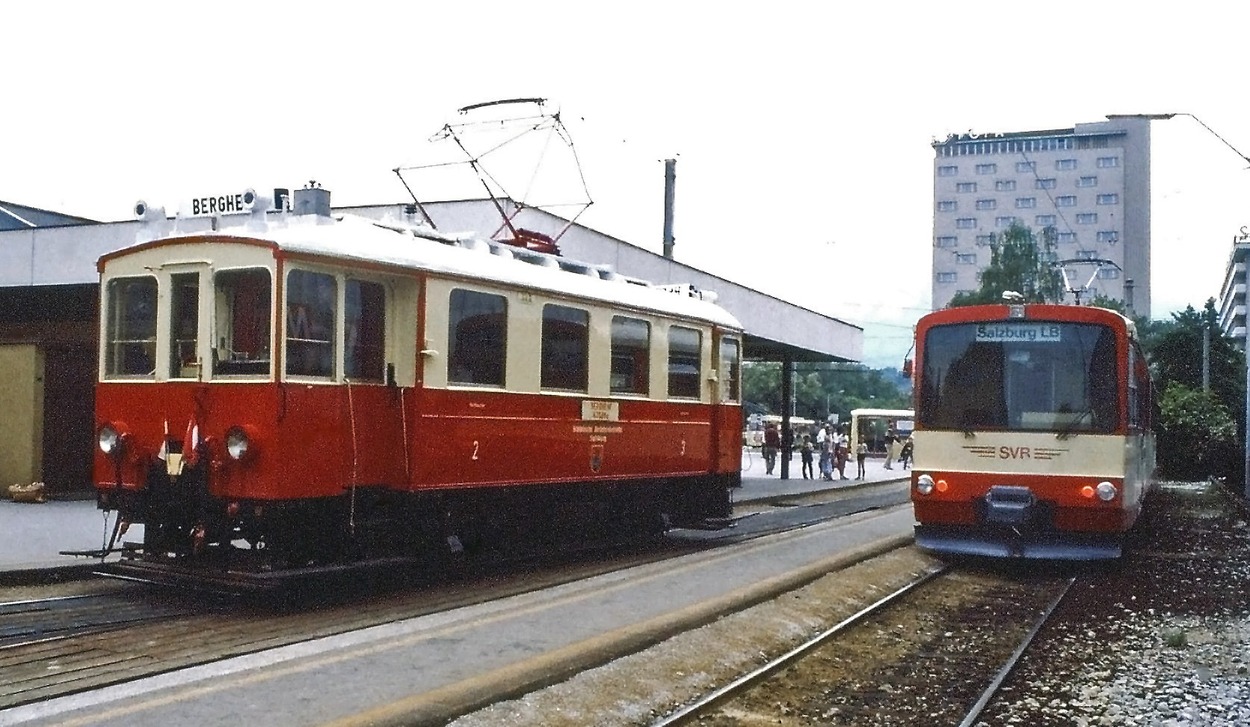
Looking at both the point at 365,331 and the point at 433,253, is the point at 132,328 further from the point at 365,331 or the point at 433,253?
the point at 433,253

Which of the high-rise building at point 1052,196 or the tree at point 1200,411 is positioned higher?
the high-rise building at point 1052,196

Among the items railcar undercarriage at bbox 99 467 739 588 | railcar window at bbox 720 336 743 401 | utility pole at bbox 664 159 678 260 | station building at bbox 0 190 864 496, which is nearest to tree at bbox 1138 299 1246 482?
utility pole at bbox 664 159 678 260

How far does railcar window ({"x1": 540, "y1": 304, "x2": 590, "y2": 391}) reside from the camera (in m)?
12.6

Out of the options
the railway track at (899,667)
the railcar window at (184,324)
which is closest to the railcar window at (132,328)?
the railcar window at (184,324)

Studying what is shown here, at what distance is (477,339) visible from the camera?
11656mm

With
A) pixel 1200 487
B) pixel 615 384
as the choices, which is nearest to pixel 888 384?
pixel 1200 487

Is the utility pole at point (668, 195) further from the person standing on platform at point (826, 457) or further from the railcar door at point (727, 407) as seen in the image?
the railcar door at point (727, 407)

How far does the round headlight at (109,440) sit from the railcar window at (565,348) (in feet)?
13.5

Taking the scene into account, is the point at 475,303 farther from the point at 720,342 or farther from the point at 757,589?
the point at 720,342

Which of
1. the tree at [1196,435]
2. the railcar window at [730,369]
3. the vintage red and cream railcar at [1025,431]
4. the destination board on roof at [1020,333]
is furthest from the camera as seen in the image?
the tree at [1196,435]

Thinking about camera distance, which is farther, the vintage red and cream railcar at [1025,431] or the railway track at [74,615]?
the vintage red and cream railcar at [1025,431]

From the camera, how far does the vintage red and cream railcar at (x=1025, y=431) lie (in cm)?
1302

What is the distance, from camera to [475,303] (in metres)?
11.6

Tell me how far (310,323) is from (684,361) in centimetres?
631
